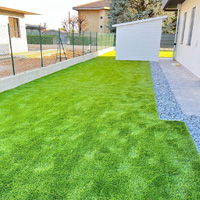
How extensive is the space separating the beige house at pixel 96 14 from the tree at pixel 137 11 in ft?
19.6

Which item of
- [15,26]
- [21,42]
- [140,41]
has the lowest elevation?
[21,42]


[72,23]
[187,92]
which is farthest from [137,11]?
[187,92]

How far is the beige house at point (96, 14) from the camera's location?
3122 centimetres

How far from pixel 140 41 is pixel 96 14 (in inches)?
866

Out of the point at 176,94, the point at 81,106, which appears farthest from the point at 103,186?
the point at 176,94

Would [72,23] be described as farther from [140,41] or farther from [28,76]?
[28,76]

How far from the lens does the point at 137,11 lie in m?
25.2

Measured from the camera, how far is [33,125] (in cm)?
359

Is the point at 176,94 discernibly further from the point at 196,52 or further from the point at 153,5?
the point at 153,5

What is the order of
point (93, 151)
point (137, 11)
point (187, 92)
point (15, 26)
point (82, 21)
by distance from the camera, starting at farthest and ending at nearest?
point (82, 21) < point (137, 11) < point (15, 26) < point (187, 92) < point (93, 151)

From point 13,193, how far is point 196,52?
25.5 feet

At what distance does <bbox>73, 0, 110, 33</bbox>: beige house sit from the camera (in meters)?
31.2

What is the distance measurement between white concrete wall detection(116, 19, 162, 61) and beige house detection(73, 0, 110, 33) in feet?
62.4

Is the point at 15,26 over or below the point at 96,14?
below
